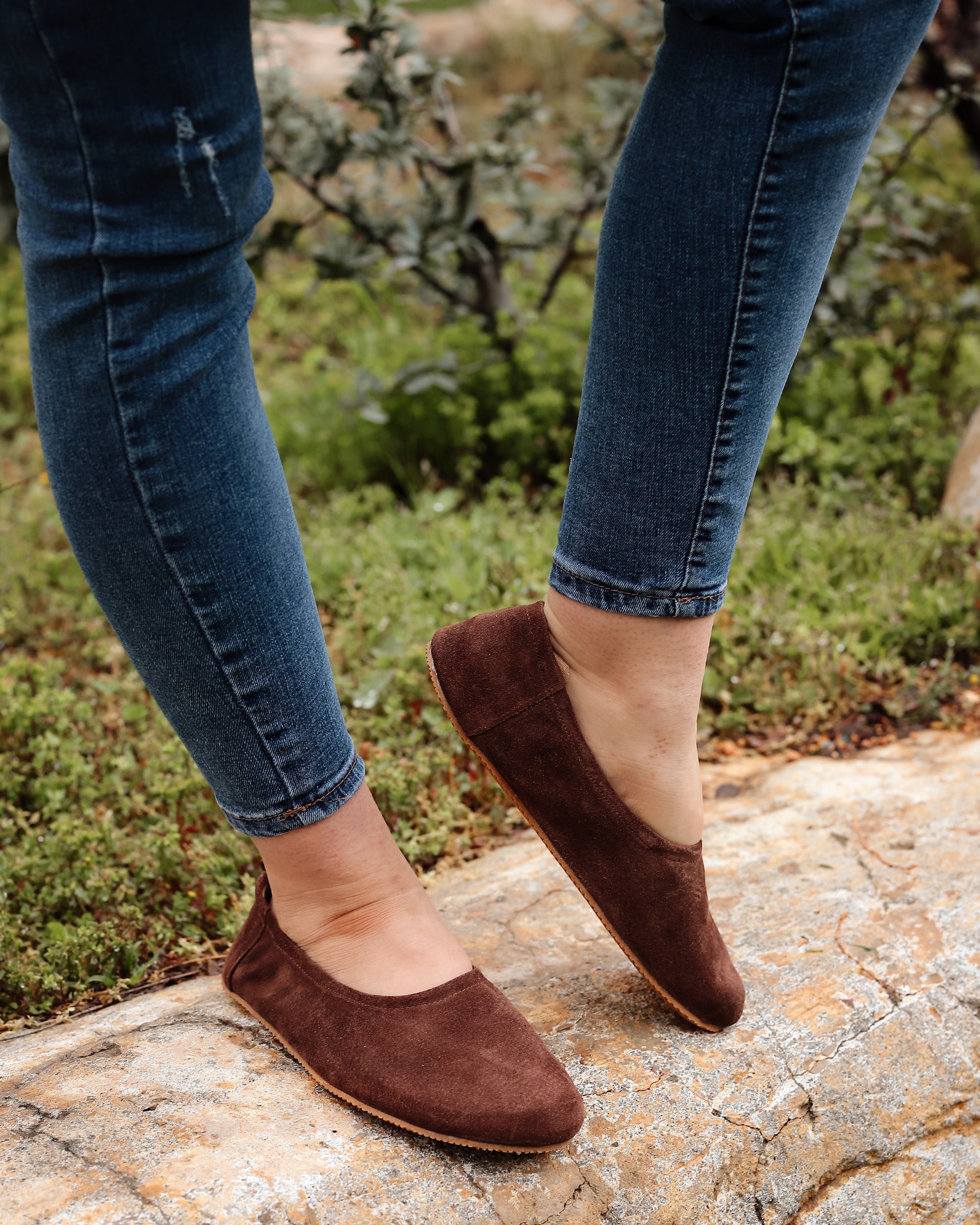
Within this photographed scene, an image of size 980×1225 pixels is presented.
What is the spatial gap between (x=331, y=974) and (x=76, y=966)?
567 mm

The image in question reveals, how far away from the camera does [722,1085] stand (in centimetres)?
108

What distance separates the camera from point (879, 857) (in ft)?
4.83

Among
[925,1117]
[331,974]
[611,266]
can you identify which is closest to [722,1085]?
[925,1117]

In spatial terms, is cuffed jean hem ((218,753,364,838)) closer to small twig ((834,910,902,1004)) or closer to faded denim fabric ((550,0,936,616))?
faded denim fabric ((550,0,936,616))

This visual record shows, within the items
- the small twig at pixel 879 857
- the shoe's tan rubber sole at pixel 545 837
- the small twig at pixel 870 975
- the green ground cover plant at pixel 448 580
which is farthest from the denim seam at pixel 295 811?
the small twig at pixel 879 857

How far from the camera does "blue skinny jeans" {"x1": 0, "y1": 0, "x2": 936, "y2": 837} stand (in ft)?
2.31

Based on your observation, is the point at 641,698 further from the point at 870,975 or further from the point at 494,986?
the point at 870,975

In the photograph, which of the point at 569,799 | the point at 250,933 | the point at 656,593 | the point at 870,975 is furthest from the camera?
the point at 870,975

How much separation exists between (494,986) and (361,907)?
0.53ft

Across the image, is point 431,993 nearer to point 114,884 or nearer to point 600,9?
point 114,884

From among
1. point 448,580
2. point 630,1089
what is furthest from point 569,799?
point 448,580

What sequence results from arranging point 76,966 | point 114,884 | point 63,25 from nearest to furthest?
point 63,25 < point 76,966 < point 114,884

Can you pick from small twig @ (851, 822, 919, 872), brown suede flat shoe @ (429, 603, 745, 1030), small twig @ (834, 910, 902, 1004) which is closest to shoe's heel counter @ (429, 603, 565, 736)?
brown suede flat shoe @ (429, 603, 745, 1030)

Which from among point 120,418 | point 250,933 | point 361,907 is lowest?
point 250,933
